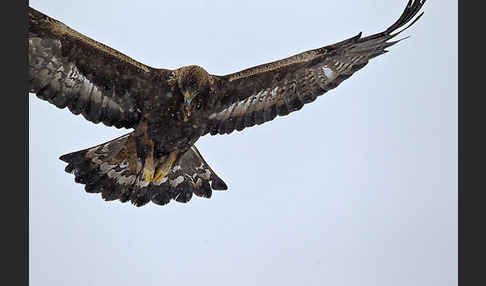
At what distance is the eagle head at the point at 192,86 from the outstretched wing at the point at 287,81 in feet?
0.24

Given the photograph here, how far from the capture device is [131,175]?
350 cm

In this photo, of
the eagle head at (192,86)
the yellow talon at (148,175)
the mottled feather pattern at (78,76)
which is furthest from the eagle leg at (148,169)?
the eagle head at (192,86)

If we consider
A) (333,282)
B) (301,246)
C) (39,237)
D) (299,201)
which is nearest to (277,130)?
(299,201)

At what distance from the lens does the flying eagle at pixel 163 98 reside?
10.7 ft

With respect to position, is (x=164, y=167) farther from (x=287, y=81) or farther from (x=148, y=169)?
(x=287, y=81)

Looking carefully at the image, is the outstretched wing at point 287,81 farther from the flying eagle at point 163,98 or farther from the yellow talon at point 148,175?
the yellow talon at point 148,175

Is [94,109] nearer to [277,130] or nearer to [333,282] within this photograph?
[277,130]

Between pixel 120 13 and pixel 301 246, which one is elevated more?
pixel 120 13

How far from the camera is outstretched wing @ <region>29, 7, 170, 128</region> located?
3.17 metres

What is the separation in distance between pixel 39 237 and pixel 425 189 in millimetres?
2056

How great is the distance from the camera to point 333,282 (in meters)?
3.57

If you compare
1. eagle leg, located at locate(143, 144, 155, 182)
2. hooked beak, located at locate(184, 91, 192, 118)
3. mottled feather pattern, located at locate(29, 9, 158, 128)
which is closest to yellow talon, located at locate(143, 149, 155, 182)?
eagle leg, located at locate(143, 144, 155, 182)

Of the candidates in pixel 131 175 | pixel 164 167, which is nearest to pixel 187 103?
pixel 164 167

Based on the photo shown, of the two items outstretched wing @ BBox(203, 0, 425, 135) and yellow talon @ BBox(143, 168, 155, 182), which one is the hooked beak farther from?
yellow talon @ BBox(143, 168, 155, 182)
